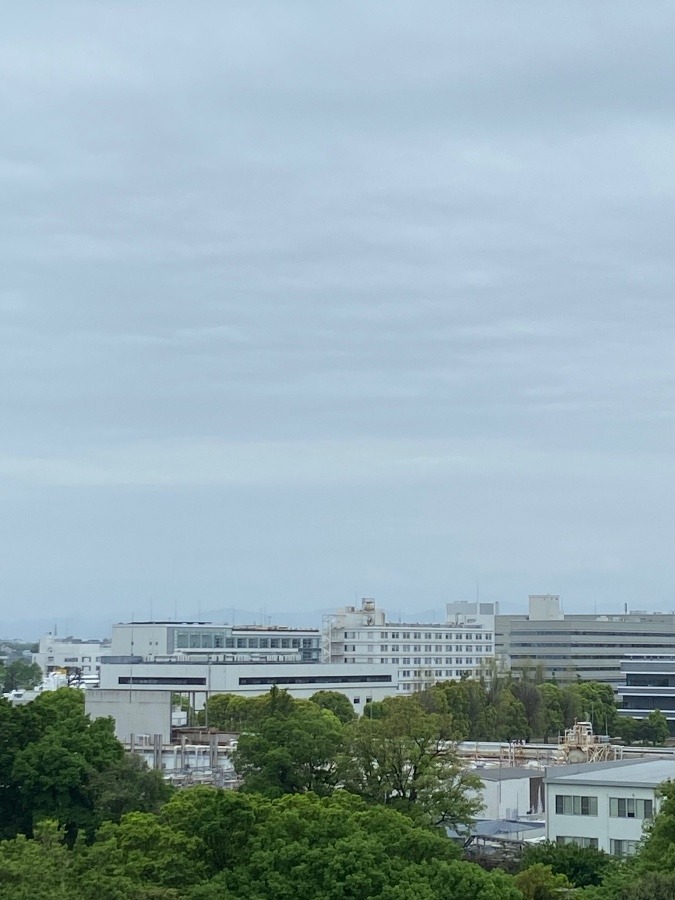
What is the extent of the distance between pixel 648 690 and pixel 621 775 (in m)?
79.1

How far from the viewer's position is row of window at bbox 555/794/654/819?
53.8 meters

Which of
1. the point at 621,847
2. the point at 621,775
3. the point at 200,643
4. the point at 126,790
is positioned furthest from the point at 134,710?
the point at 200,643

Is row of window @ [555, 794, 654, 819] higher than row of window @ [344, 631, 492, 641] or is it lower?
lower

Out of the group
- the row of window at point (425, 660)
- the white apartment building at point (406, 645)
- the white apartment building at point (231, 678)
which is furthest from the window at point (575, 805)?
the row of window at point (425, 660)

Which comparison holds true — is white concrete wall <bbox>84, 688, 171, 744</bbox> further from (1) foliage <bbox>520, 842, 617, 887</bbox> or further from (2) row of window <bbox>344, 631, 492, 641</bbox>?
(2) row of window <bbox>344, 631, 492, 641</bbox>

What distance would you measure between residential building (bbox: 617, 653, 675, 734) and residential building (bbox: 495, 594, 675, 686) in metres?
23.3

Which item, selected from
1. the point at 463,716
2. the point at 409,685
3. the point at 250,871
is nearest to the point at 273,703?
the point at 250,871

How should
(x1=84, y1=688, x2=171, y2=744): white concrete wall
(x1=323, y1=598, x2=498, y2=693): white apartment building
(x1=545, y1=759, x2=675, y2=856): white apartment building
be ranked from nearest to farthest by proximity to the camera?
1. (x1=545, y1=759, x2=675, y2=856): white apartment building
2. (x1=84, y1=688, x2=171, y2=744): white concrete wall
3. (x1=323, y1=598, x2=498, y2=693): white apartment building

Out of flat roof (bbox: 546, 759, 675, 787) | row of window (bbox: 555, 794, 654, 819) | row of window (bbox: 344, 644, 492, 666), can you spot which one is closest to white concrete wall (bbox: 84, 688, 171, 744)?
flat roof (bbox: 546, 759, 675, 787)

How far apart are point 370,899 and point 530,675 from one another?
95.3 meters

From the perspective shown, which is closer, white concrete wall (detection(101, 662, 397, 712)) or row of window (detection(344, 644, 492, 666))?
white concrete wall (detection(101, 662, 397, 712))

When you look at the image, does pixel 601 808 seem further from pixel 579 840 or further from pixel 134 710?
pixel 134 710

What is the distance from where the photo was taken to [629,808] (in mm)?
54188

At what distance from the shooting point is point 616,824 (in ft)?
179
